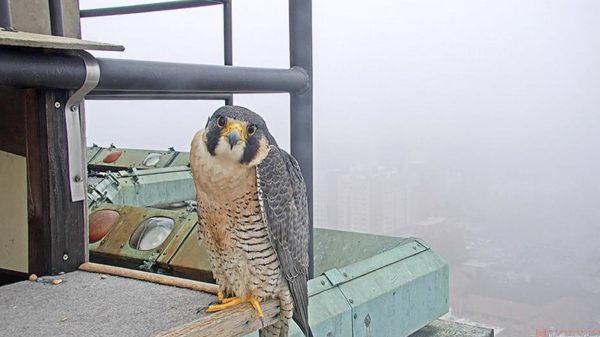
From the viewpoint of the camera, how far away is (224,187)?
1.50m

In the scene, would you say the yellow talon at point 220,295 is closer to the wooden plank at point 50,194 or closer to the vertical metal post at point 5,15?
the wooden plank at point 50,194

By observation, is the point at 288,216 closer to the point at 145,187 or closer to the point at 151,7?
the point at 151,7

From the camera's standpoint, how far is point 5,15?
1618 millimetres

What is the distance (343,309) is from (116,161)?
3.71 m

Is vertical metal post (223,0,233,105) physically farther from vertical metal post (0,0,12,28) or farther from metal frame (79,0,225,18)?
vertical metal post (0,0,12,28)

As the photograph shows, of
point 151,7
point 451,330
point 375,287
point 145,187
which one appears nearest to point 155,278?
point 375,287

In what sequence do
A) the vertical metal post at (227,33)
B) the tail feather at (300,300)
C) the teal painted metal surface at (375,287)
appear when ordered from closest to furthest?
the tail feather at (300,300), the teal painted metal surface at (375,287), the vertical metal post at (227,33)

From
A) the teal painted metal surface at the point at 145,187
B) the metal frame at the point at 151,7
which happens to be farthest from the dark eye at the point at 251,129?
the teal painted metal surface at the point at 145,187

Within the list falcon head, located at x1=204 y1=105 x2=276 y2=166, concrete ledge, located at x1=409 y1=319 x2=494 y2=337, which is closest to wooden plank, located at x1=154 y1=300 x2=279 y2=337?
falcon head, located at x1=204 y1=105 x2=276 y2=166

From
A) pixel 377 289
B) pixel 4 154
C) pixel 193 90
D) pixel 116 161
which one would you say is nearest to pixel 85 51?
pixel 193 90

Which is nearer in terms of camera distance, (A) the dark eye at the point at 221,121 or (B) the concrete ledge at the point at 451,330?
(A) the dark eye at the point at 221,121

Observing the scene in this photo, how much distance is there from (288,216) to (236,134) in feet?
1.00

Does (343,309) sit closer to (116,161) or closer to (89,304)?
(89,304)

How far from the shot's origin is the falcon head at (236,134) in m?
1.40
